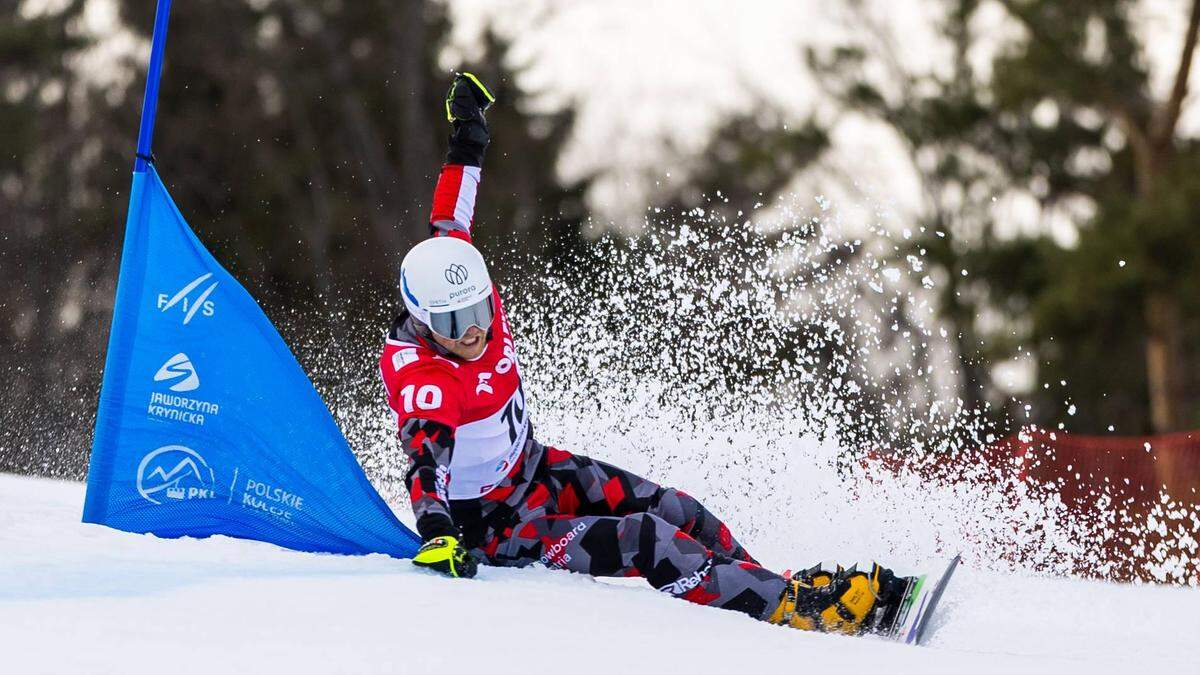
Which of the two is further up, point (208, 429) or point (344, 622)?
point (208, 429)

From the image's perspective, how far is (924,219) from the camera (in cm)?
1967

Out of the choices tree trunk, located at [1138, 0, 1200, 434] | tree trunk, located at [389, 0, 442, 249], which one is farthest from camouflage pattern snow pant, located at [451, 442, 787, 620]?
tree trunk, located at [389, 0, 442, 249]

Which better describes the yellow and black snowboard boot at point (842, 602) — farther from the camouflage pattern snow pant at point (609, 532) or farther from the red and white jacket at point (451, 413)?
the red and white jacket at point (451, 413)

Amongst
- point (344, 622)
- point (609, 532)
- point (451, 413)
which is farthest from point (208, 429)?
point (344, 622)

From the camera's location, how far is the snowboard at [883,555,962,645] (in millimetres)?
3875

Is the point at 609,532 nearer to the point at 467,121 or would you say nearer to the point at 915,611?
the point at 915,611

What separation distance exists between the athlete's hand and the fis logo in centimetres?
103

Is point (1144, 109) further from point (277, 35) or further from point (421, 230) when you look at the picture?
point (277, 35)

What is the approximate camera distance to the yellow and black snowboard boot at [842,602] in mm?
3883

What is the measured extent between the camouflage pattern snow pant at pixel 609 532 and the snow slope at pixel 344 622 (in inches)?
4.6

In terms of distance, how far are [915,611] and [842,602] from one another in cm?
21

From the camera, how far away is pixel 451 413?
412 centimetres

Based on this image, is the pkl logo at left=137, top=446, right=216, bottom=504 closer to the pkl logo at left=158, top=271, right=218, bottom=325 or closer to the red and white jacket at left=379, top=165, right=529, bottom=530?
the pkl logo at left=158, top=271, right=218, bottom=325

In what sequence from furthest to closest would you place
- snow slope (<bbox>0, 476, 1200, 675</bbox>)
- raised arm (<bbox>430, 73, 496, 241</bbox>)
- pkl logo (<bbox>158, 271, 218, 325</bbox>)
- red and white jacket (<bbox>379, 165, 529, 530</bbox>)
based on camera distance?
1. raised arm (<bbox>430, 73, 496, 241</bbox>)
2. pkl logo (<bbox>158, 271, 218, 325</bbox>)
3. red and white jacket (<bbox>379, 165, 529, 530</bbox>)
4. snow slope (<bbox>0, 476, 1200, 675</bbox>)
